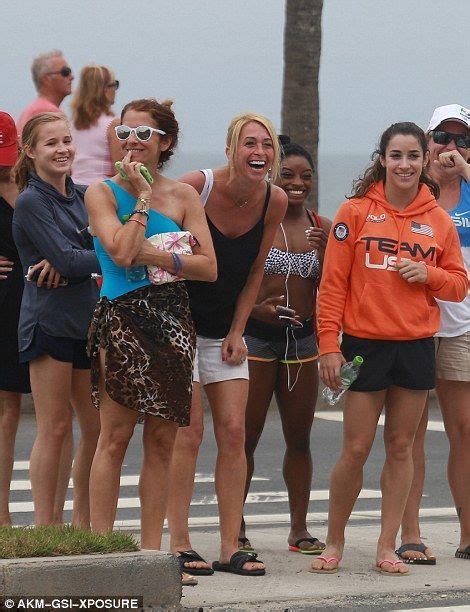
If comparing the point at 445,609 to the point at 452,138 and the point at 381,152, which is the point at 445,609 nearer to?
the point at 381,152

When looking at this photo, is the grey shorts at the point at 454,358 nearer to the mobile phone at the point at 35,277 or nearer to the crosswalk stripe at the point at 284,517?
the crosswalk stripe at the point at 284,517

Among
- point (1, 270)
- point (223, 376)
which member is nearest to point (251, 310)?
point (223, 376)

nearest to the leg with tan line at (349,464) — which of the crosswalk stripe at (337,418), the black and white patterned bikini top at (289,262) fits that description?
the black and white patterned bikini top at (289,262)

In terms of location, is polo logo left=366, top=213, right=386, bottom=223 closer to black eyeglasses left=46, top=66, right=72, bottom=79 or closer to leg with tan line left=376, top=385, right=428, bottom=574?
leg with tan line left=376, top=385, right=428, bottom=574

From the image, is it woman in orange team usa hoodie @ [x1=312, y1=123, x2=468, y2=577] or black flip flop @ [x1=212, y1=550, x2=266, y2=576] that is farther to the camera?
woman in orange team usa hoodie @ [x1=312, y1=123, x2=468, y2=577]

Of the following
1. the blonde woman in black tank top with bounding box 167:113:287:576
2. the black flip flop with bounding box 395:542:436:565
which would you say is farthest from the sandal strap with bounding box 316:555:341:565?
the black flip flop with bounding box 395:542:436:565

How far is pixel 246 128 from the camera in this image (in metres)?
6.96

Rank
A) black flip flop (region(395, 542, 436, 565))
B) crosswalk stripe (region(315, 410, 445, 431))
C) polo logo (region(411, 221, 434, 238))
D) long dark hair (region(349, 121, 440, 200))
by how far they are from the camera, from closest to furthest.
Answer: polo logo (region(411, 221, 434, 238)) < long dark hair (region(349, 121, 440, 200)) < black flip flop (region(395, 542, 436, 565)) < crosswalk stripe (region(315, 410, 445, 431))

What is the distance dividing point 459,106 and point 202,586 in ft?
9.40

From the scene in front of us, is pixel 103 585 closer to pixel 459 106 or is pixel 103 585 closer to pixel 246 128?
pixel 246 128

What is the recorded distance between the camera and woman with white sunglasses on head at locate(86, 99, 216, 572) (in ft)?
19.9

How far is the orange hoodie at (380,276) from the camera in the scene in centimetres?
688

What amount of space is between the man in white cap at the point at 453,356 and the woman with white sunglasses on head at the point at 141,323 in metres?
1.63

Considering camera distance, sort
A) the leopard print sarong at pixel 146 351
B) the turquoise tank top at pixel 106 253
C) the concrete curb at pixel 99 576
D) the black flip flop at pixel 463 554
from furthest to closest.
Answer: the black flip flop at pixel 463 554 < the turquoise tank top at pixel 106 253 < the leopard print sarong at pixel 146 351 < the concrete curb at pixel 99 576
